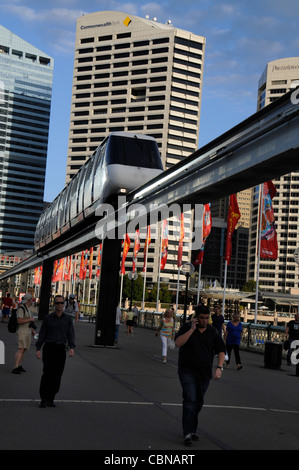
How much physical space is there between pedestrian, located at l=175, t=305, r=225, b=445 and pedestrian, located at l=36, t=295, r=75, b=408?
2.62 meters

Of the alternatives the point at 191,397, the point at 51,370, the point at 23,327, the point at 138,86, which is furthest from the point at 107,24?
the point at 191,397

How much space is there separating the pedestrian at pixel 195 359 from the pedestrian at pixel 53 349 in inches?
103

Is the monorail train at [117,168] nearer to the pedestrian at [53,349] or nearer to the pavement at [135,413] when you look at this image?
the pavement at [135,413]

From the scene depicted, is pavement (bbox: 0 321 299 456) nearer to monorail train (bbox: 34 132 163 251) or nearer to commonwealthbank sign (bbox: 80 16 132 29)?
monorail train (bbox: 34 132 163 251)

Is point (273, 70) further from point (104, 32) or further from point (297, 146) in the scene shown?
point (297, 146)

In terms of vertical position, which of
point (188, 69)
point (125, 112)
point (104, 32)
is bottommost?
point (125, 112)

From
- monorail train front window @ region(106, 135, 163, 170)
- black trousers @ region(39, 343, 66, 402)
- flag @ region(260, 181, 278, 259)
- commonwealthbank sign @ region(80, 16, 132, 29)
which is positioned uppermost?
commonwealthbank sign @ region(80, 16, 132, 29)

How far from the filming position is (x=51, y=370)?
399 inches

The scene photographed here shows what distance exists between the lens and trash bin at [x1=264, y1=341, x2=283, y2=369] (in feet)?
68.7

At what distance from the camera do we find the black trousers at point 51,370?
9898 millimetres

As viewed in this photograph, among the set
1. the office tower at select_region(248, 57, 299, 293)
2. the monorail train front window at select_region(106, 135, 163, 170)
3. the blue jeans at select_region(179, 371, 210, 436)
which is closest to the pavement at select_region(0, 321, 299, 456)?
the blue jeans at select_region(179, 371, 210, 436)

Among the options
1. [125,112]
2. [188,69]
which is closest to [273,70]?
[188,69]

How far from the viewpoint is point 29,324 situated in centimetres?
1395

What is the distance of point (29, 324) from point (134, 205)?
8.86m
